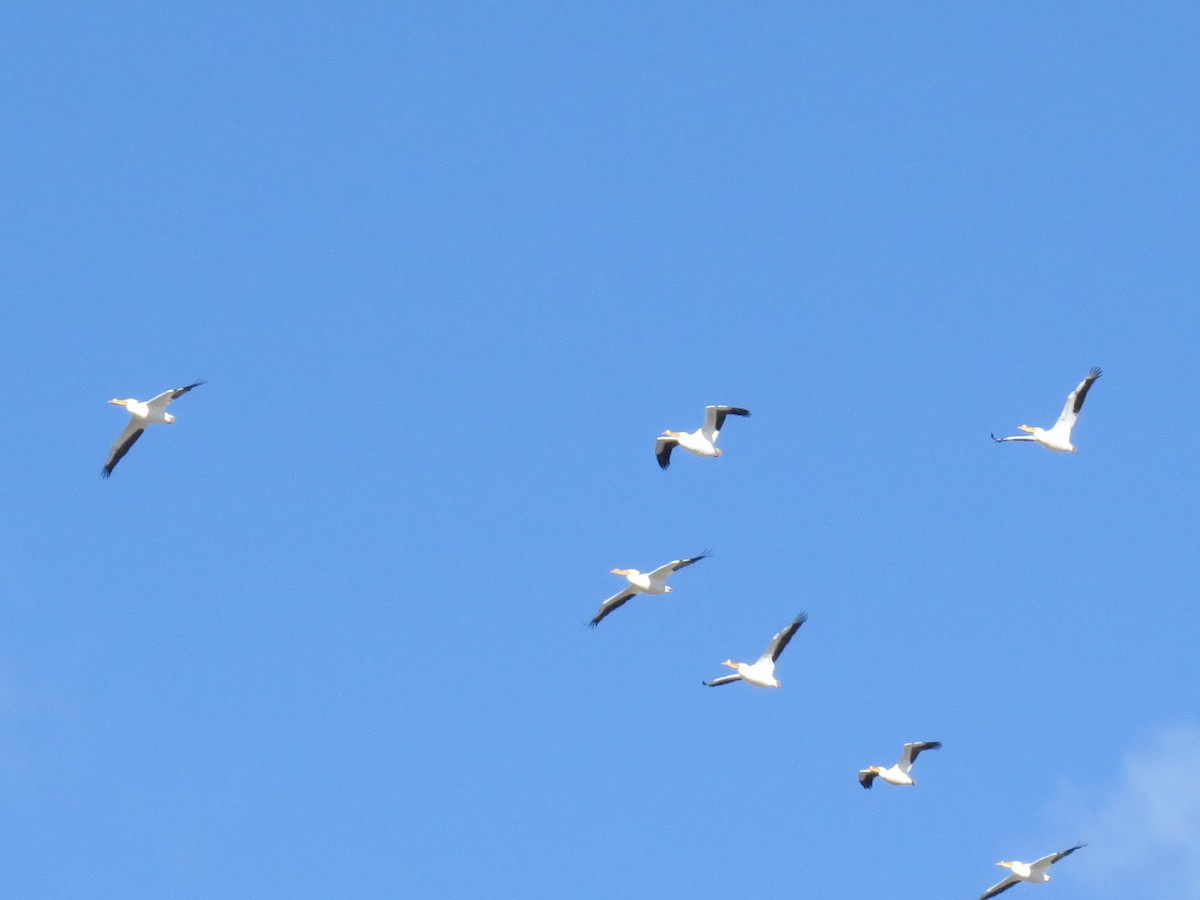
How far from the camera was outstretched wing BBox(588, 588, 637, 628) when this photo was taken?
54281mm

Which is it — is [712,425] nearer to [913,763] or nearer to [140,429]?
[913,763]

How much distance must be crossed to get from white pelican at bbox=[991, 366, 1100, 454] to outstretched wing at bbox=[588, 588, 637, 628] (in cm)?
838

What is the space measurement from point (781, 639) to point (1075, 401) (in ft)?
25.9

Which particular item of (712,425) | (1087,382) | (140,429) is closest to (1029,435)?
(1087,382)

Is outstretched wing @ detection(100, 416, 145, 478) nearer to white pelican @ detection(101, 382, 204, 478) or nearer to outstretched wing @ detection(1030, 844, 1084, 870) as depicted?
white pelican @ detection(101, 382, 204, 478)

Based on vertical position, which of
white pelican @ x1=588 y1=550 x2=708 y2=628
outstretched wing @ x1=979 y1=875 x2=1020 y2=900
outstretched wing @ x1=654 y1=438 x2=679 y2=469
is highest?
outstretched wing @ x1=654 y1=438 x2=679 y2=469

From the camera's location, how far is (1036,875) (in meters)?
54.1

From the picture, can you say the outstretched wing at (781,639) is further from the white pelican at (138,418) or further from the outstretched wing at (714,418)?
Result: the white pelican at (138,418)

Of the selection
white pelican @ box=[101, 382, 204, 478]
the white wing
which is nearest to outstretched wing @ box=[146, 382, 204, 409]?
white pelican @ box=[101, 382, 204, 478]

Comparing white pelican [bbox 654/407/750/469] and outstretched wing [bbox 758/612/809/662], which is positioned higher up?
white pelican [bbox 654/407/750/469]

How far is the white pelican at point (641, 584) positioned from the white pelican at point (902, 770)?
5.69 meters

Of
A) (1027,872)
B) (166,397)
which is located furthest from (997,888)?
(166,397)

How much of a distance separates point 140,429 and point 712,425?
11.7m

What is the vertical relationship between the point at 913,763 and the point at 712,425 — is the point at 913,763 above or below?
below
